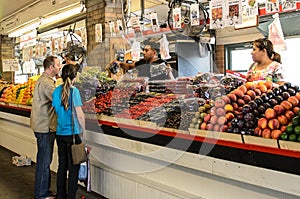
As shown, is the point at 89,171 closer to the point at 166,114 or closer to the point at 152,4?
the point at 166,114

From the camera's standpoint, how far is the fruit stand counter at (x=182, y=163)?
2.38m

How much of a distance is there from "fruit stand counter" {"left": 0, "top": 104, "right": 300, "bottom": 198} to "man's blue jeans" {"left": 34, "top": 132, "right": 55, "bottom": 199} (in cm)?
45

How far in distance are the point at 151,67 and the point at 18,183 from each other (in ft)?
8.03

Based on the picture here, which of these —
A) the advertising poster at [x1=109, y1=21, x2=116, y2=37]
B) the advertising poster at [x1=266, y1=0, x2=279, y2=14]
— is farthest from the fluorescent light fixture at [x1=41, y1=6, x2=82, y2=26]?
the advertising poster at [x1=266, y1=0, x2=279, y2=14]

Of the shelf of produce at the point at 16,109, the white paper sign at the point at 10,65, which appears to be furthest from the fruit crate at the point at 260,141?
the white paper sign at the point at 10,65

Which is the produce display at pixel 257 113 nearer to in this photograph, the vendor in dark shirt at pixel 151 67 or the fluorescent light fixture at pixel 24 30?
the vendor in dark shirt at pixel 151 67

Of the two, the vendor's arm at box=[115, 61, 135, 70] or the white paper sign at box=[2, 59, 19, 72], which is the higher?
the white paper sign at box=[2, 59, 19, 72]

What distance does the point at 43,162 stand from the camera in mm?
4391

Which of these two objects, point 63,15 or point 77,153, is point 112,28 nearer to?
point 63,15

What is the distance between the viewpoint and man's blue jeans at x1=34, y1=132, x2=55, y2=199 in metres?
4.34

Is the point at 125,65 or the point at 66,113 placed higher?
the point at 125,65

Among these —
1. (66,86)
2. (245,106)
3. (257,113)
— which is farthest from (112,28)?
(257,113)

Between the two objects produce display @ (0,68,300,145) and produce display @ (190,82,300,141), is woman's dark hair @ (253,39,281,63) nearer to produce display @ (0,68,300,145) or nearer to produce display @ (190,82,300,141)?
produce display @ (0,68,300,145)

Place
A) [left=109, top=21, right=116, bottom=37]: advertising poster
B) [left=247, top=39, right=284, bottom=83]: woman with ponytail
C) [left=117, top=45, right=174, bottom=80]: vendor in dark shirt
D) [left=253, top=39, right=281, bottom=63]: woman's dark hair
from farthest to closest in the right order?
[left=109, top=21, right=116, bottom=37]: advertising poster, [left=117, top=45, right=174, bottom=80]: vendor in dark shirt, [left=253, top=39, right=281, bottom=63]: woman's dark hair, [left=247, top=39, right=284, bottom=83]: woman with ponytail
